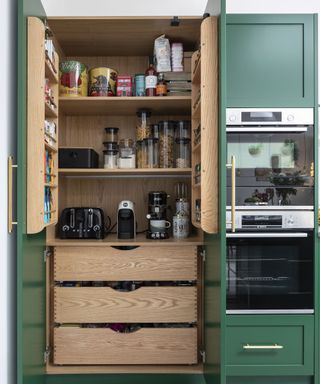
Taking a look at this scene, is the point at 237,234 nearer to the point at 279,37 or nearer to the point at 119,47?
the point at 279,37

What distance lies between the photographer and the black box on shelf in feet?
8.11

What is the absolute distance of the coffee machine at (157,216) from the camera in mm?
2521

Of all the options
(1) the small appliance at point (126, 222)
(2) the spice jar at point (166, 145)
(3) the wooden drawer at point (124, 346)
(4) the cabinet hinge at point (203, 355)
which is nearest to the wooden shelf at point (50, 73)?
(2) the spice jar at point (166, 145)

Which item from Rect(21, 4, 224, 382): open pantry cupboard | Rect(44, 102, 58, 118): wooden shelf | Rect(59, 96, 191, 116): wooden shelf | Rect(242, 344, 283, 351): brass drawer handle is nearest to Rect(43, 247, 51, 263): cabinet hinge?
Rect(21, 4, 224, 382): open pantry cupboard

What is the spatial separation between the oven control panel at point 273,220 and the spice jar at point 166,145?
2.02 feet

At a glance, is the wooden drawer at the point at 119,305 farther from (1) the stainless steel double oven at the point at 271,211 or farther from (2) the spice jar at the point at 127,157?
(2) the spice jar at the point at 127,157

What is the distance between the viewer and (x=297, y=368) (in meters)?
2.16

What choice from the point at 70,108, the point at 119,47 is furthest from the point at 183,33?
the point at 70,108

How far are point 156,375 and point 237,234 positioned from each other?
91 cm

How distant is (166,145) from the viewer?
2.62 m

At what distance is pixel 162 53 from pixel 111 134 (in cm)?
60

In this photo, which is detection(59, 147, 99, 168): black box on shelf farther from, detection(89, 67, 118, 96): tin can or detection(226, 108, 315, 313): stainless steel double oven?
detection(226, 108, 315, 313): stainless steel double oven

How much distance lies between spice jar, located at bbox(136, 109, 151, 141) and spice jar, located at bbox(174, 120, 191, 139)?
0.18 metres

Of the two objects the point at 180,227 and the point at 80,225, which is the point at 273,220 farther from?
the point at 80,225
